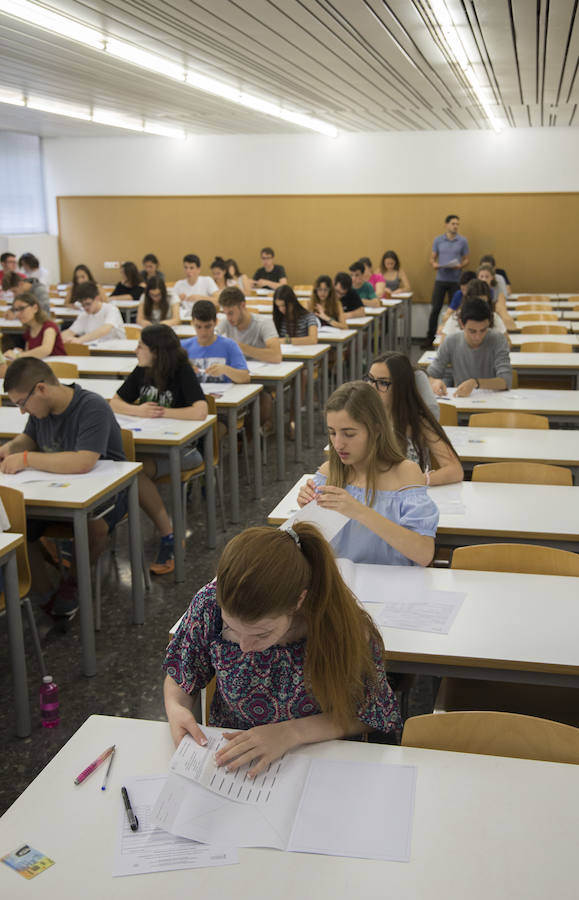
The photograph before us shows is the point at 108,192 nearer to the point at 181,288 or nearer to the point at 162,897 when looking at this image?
the point at 181,288

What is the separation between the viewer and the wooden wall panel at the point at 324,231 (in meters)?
13.0

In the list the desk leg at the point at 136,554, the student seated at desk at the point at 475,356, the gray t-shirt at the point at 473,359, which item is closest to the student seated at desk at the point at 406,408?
the desk leg at the point at 136,554

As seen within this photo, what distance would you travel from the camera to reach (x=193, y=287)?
442 inches

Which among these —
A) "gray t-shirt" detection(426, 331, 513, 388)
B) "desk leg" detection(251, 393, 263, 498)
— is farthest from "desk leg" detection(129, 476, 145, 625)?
"gray t-shirt" detection(426, 331, 513, 388)

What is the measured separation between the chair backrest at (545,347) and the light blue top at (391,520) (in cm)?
478

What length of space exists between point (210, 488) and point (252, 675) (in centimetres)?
312

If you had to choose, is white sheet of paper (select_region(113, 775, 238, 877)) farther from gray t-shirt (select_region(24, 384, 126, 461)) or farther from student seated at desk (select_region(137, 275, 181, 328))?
student seated at desk (select_region(137, 275, 181, 328))

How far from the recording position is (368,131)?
12961 millimetres

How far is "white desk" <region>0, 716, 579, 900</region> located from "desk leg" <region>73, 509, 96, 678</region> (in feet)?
5.67

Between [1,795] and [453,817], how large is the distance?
1868 mm

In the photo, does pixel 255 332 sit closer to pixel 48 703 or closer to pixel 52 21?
pixel 52 21

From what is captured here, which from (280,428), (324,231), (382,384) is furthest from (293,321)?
(324,231)

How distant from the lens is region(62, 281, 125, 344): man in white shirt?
8117mm

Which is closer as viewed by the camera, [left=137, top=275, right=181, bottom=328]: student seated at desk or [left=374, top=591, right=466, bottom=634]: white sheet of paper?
[left=374, top=591, right=466, bottom=634]: white sheet of paper
